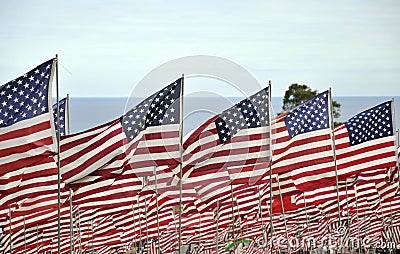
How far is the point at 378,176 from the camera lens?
29844 mm

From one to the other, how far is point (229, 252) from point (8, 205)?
7.09 m

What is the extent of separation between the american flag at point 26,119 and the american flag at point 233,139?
446 cm

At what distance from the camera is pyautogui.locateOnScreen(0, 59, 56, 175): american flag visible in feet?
67.8

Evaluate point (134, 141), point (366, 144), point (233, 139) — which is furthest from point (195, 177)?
point (366, 144)

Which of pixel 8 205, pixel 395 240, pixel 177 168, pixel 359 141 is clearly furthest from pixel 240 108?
pixel 395 240

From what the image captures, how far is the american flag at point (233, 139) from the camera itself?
24.4 metres

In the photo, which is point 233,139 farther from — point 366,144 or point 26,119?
point 26,119

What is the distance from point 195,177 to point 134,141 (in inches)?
96.3

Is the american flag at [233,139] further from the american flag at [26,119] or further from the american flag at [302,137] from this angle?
the american flag at [26,119]

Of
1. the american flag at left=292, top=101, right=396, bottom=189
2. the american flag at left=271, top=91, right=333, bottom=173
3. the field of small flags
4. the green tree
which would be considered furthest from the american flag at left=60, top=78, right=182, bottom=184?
the green tree

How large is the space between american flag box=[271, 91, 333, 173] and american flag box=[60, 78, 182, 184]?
351 centimetres

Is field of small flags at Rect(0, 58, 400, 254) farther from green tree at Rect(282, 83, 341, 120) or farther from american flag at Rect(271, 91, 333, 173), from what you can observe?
green tree at Rect(282, 83, 341, 120)

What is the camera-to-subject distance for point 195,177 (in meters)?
25.1

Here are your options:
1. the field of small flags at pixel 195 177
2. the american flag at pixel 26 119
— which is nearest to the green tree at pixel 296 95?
the field of small flags at pixel 195 177
